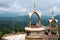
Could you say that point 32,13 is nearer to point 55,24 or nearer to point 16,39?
point 16,39

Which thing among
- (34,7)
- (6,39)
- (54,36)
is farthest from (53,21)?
(34,7)

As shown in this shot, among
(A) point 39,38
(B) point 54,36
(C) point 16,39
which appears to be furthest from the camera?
(B) point 54,36

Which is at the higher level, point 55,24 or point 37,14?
point 37,14

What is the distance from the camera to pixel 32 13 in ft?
67.9

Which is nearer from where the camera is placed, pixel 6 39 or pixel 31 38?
pixel 31 38

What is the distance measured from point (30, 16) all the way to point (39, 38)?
1693mm

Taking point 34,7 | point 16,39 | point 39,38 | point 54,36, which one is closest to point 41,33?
point 39,38

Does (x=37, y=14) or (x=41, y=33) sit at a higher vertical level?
(x=37, y=14)

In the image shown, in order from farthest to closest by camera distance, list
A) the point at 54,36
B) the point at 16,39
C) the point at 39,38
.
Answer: the point at 54,36 → the point at 16,39 → the point at 39,38

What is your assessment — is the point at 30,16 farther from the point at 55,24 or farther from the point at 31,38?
the point at 55,24

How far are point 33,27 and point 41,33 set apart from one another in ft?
2.32

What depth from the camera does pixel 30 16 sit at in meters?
20.7

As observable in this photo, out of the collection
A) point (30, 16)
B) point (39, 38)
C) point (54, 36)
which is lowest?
point (54, 36)

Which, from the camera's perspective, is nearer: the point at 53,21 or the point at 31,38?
the point at 31,38
